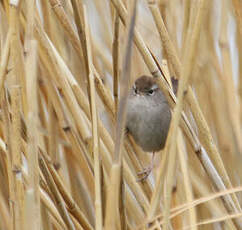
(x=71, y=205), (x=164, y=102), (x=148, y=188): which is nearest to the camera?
(x=71, y=205)

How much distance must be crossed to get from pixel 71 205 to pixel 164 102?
76 cm

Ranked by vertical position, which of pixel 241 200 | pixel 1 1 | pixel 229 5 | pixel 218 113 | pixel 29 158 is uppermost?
pixel 229 5

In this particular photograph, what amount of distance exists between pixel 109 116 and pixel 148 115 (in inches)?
15.9

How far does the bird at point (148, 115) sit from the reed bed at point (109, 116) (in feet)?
0.24

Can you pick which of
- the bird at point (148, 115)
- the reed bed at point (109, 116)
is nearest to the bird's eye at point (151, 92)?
the bird at point (148, 115)

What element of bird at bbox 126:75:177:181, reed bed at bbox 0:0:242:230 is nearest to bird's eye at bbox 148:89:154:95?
bird at bbox 126:75:177:181

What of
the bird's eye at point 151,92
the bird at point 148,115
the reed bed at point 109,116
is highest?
the bird's eye at point 151,92

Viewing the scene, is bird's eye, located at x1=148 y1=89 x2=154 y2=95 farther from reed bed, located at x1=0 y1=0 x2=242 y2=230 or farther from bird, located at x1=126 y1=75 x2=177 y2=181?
reed bed, located at x1=0 y1=0 x2=242 y2=230

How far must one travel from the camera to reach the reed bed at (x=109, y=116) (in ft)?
2.86

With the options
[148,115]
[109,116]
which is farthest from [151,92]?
[109,116]

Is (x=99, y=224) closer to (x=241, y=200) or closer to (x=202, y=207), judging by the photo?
(x=202, y=207)

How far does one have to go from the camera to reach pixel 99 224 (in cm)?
91

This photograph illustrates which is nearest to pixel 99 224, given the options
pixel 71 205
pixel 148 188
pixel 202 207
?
pixel 71 205

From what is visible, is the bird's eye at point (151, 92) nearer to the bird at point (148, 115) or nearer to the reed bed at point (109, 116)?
the bird at point (148, 115)
